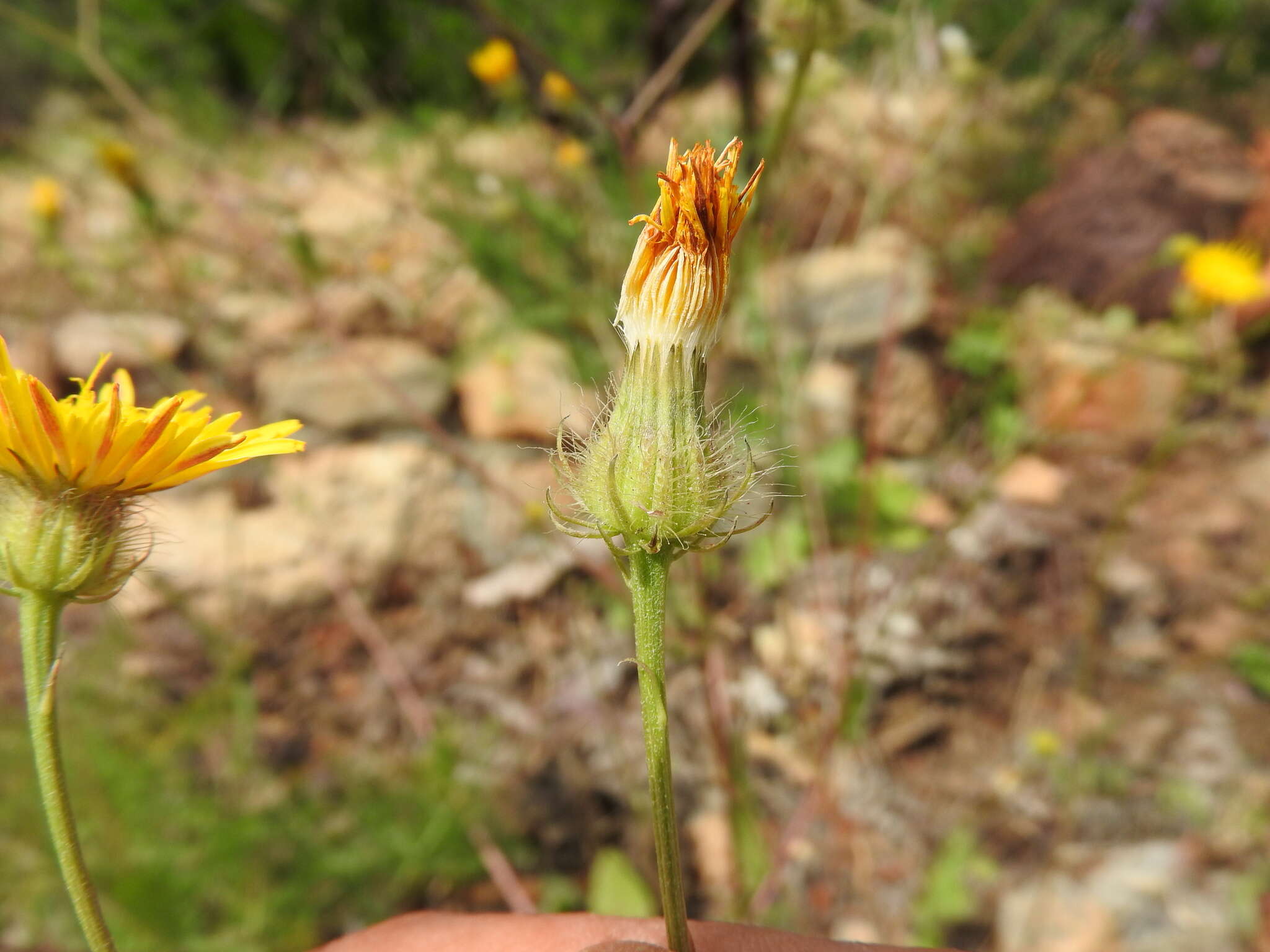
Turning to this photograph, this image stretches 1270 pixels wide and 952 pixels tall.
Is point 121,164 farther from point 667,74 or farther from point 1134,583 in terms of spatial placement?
point 1134,583

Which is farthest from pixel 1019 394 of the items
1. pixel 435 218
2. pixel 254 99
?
pixel 254 99

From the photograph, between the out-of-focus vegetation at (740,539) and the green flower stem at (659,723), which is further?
the out-of-focus vegetation at (740,539)

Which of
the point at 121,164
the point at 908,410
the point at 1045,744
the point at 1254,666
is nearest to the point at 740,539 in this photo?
the point at 908,410

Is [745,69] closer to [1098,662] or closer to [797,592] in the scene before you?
[797,592]

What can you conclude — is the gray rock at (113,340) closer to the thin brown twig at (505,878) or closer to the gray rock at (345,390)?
the gray rock at (345,390)

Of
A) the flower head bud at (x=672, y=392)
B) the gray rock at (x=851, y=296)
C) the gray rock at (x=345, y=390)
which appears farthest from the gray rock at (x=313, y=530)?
the flower head bud at (x=672, y=392)

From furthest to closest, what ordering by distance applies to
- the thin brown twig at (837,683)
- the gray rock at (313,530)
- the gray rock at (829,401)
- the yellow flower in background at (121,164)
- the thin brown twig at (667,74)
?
the gray rock at (829,401)
the gray rock at (313,530)
the yellow flower in background at (121,164)
the thin brown twig at (837,683)
the thin brown twig at (667,74)
